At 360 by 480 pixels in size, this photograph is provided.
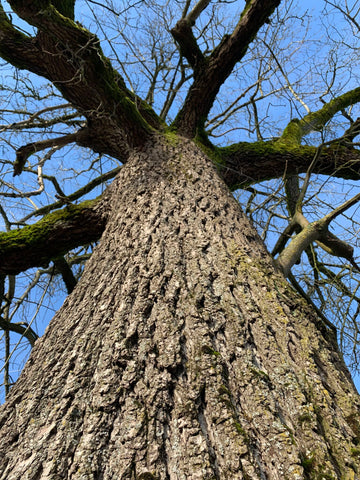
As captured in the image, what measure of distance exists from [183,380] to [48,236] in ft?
6.84

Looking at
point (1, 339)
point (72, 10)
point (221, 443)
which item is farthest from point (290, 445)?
point (72, 10)

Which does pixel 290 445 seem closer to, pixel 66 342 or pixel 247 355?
pixel 247 355

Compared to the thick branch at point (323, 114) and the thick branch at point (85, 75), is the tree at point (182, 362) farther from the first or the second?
the thick branch at point (323, 114)

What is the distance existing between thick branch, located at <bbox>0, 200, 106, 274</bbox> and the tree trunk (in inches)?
41.3

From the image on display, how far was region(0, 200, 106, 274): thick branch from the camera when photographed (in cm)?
266

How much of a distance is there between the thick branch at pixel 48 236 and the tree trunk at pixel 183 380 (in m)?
1.05

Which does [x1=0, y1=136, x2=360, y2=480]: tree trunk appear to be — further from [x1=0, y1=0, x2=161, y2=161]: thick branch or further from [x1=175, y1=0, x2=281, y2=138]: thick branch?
[x1=175, y1=0, x2=281, y2=138]: thick branch

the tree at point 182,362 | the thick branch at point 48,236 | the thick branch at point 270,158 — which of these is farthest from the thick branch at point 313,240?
the thick branch at point 48,236

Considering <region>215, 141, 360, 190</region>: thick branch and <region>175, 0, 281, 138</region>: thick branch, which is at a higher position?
<region>175, 0, 281, 138</region>: thick branch

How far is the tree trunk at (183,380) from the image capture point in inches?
32.3

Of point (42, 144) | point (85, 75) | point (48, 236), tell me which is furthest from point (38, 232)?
point (85, 75)

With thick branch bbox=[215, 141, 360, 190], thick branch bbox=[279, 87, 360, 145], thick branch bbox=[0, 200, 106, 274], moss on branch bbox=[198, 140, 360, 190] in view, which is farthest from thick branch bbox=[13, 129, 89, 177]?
thick branch bbox=[279, 87, 360, 145]

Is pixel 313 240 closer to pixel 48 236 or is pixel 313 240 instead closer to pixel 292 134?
pixel 48 236

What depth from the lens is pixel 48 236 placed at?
2703mm
